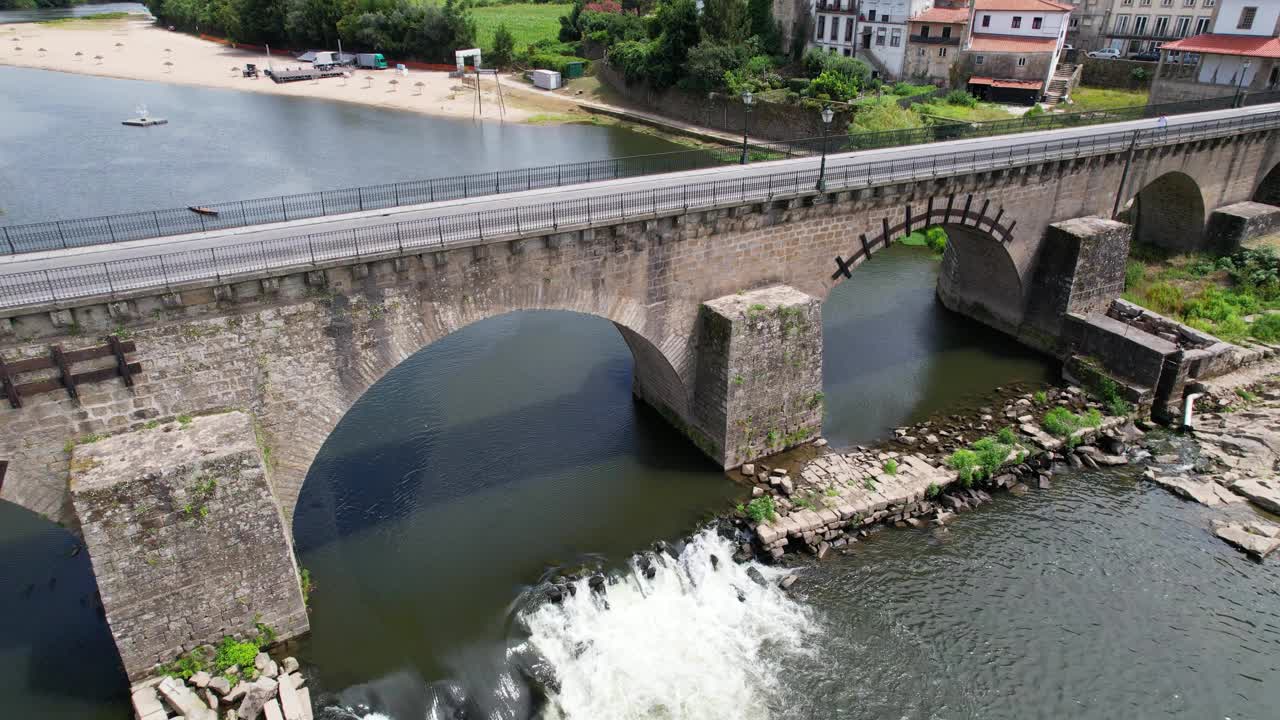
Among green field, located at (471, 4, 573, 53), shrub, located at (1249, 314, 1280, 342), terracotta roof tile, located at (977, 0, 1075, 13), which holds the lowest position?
shrub, located at (1249, 314, 1280, 342)

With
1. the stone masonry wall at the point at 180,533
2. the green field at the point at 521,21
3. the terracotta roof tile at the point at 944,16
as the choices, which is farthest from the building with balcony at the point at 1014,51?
the stone masonry wall at the point at 180,533

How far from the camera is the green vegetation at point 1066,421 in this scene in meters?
24.6

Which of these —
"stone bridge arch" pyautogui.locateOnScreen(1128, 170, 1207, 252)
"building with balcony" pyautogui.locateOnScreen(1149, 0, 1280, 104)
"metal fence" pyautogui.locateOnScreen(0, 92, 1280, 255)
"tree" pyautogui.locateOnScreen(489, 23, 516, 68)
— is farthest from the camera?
"tree" pyautogui.locateOnScreen(489, 23, 516, 68)

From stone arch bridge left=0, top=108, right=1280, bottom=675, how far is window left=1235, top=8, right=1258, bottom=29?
57.7 feet

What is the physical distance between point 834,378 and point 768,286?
6352 millimetres

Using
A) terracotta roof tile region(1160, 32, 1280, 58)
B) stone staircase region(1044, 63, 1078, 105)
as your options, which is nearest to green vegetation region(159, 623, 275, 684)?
terracotta roof tile region(1160, 32, 1280, 58)

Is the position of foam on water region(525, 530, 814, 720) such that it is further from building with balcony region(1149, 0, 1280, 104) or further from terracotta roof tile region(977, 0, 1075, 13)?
terracotta roof tile region(977, 0, 1075, 13)

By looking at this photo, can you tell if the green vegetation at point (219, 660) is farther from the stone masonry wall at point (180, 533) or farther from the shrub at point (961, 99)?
the shrub at point (961, 99)

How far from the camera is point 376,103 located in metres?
76.6

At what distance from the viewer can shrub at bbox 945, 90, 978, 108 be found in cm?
5291

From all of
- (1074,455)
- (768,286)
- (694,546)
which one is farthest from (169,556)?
(1074,455)

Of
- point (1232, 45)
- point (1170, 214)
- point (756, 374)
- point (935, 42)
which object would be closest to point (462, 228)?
point (756, 374)

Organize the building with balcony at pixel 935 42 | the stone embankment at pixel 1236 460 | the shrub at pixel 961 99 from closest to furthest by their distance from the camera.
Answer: the stone embankment at pixel 1236 460 < the shrub at pixel 961 99 < the building with balcony at pixel 935 42

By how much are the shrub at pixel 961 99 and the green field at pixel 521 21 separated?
5171 cm
